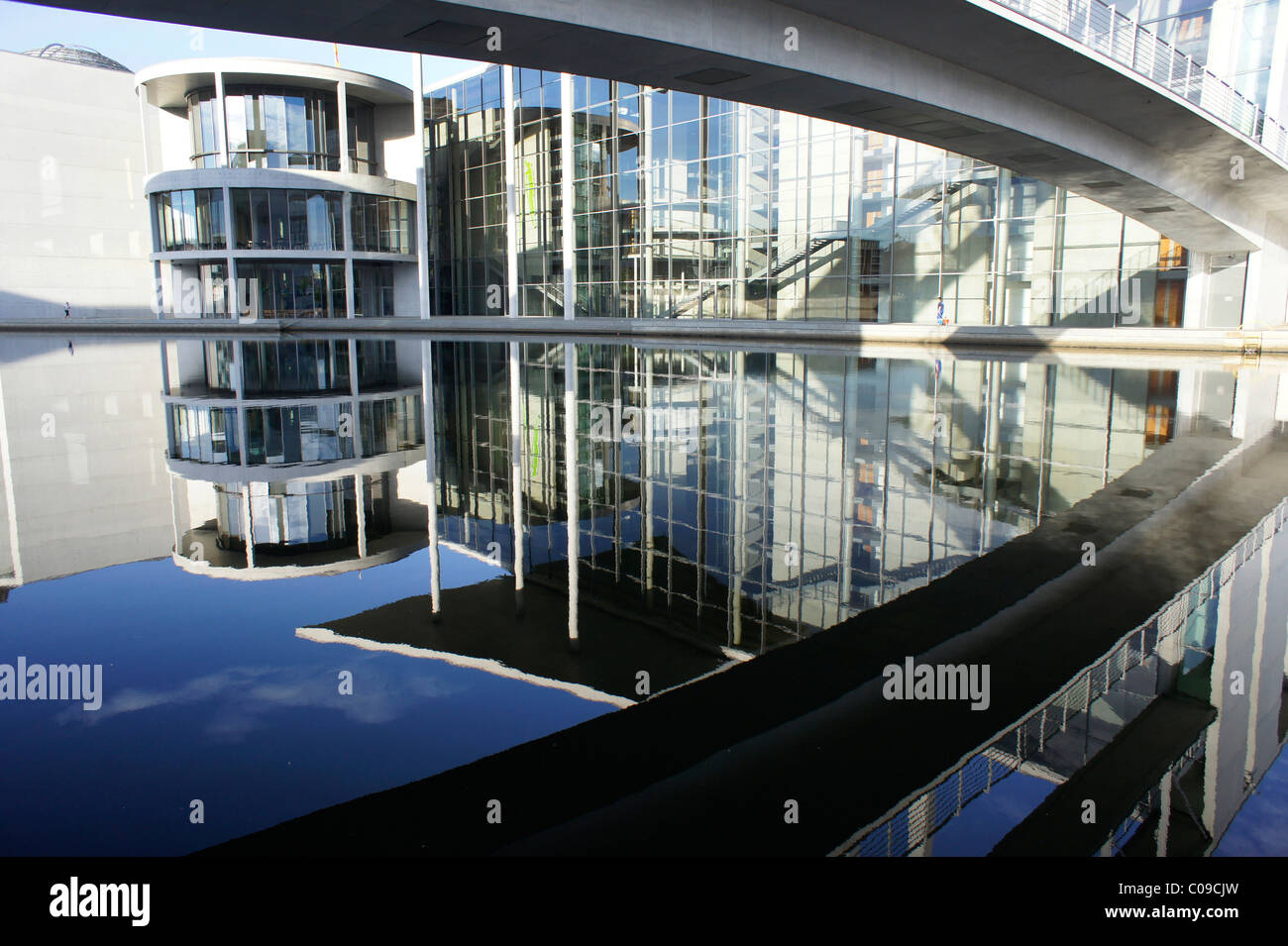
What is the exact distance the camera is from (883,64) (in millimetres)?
14195

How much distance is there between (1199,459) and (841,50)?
8.29m

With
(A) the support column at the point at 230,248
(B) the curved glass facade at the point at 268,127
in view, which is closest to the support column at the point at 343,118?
(B) the curved glass facade at the point at 268,127

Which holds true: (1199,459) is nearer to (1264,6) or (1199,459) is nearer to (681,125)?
(1264,6)

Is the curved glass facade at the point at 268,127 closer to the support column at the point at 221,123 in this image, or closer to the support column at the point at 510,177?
the support column at the point at 221,123

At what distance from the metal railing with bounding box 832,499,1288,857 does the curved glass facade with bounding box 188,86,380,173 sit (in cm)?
4486

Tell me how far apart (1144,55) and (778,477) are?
19411 mm

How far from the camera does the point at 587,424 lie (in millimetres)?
11195

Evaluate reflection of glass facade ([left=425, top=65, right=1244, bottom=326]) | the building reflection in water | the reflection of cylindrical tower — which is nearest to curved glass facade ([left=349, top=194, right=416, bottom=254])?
the reflection of cylindrical tower

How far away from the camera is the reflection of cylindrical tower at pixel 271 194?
4094cm

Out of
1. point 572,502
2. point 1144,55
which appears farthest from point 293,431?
point 1144,55

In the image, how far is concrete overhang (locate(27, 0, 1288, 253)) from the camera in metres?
9.99

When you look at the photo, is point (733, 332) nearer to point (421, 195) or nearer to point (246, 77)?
point (421, 195)

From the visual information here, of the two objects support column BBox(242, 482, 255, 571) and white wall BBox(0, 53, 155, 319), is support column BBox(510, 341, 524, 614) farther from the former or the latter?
white wall BBox(0, 53, 155, 319)

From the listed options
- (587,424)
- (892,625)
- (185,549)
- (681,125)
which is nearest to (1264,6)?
(681,125)
